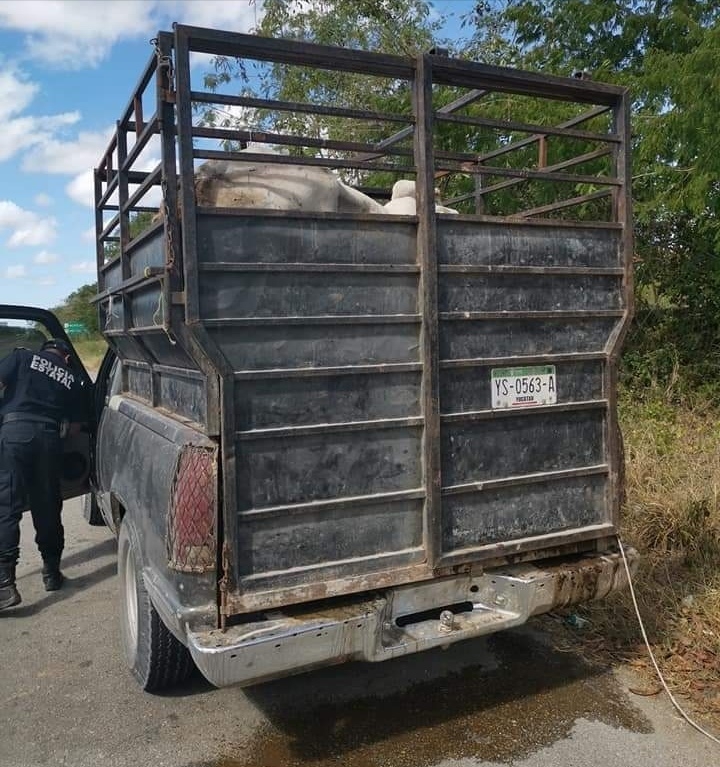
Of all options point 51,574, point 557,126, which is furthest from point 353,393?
point 51,574

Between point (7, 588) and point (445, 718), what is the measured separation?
9.83 feet

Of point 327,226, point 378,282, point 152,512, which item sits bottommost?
point 152,512

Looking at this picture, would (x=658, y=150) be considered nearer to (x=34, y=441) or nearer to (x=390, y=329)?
(x=390, y=329)

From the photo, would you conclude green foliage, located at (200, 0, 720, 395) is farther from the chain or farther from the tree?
the chain

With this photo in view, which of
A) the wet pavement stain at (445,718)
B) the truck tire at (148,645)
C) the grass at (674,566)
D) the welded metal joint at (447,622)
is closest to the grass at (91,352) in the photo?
the grass at (674,566)

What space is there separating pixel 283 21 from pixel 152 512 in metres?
10.1

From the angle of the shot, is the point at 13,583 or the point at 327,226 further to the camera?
the point at 13,583

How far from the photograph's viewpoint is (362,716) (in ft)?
10.6

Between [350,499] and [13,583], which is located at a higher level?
[350,499]

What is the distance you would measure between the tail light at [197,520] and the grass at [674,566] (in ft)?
7.53

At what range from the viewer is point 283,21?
11008mm

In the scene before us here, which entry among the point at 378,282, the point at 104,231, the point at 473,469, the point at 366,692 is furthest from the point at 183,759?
the point at 104,231

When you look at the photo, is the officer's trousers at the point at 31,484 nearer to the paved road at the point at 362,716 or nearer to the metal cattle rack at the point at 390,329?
the paved road at the point at 362,716

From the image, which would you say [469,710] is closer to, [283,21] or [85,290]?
[283,21]
